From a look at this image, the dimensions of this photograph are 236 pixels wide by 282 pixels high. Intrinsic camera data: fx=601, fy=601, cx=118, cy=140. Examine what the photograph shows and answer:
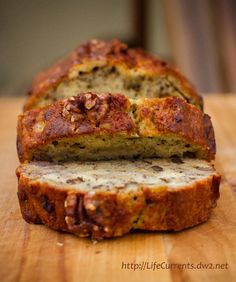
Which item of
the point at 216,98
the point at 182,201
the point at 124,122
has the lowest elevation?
the point at 216,98

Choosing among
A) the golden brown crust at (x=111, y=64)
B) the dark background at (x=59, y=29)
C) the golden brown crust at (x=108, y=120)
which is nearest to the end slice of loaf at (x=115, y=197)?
the golden brown crust at (x=108, y=120)

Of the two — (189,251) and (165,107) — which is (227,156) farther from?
(189,251)


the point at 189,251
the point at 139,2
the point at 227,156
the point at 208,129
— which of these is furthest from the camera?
the point at 139,2

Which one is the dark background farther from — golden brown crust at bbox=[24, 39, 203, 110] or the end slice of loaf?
the end slice of loaf

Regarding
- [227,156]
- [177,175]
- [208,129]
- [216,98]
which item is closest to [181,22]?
[216,98]

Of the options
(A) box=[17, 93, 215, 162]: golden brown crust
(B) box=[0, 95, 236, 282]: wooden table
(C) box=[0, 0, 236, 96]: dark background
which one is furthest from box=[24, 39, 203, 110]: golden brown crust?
(C) box=[0, 0, 236, 96]: dark background

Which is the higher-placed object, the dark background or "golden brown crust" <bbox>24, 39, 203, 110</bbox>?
"golden brown crust" <bbox>24, 39, 203, 110</bbox>

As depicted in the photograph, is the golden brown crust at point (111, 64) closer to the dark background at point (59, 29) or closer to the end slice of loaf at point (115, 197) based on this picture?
the end slice of loaf at point (115, 197)
